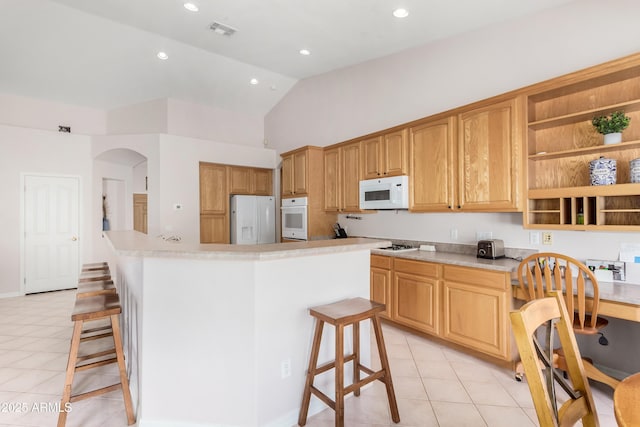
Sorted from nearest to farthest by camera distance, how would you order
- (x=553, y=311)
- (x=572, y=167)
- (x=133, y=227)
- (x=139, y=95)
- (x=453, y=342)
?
(x=553, y=311)
(x=572, y=167)
(x=453, y=342)
(x=139, y=95)
(x=133, y=227)

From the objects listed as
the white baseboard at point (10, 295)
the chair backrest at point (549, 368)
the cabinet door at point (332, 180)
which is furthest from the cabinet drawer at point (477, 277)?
the white baseboard at point (10, 295)

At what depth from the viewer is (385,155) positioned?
3.83m

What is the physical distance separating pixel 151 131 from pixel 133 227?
2363 millimetres

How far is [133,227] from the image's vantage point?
261 inches

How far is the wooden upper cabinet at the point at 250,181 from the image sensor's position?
588 centimetres

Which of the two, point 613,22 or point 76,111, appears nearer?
point 613,22

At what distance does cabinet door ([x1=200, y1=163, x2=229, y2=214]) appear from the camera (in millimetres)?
5532

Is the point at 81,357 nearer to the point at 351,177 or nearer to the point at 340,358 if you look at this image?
the point at 340,358

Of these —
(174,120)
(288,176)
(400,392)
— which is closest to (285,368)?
(400,392)

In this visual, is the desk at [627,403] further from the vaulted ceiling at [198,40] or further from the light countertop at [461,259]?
the vaulted ceiling at [198,40]

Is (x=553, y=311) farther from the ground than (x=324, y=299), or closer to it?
farther from the ground

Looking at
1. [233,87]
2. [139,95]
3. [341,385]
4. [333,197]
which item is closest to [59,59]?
[139,95]

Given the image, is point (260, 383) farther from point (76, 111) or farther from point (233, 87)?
point (76, 111)

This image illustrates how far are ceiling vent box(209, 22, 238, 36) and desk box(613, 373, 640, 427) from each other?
4447 millimetres
